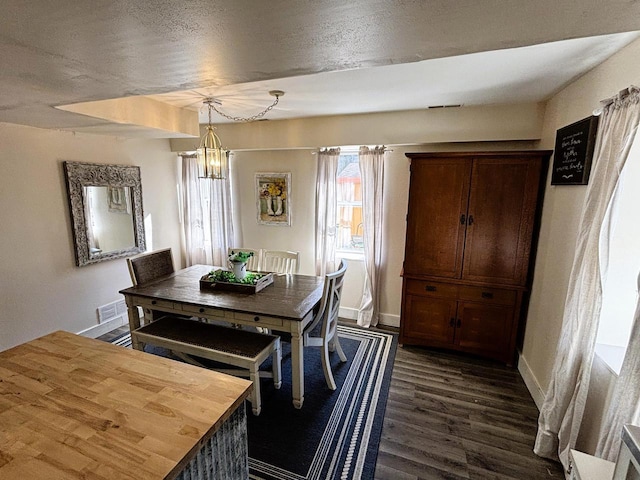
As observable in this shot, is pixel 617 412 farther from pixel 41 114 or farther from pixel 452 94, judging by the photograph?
pixel 41 114

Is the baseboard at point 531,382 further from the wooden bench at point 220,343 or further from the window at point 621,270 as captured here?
the wooden bench at point 220,343

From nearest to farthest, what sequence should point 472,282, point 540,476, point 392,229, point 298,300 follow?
point 540,476
point 298,300
point 472,282
point 392,229

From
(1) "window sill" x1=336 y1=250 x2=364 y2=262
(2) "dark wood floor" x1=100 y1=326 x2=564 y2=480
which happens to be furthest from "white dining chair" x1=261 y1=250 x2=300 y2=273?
(2) "dark wood floor" x1=100 y1=326 x2=564 y2=480

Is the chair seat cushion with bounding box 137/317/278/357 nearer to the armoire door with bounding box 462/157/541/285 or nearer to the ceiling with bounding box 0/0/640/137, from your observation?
the ceiling with bounding box 0/0/640/137

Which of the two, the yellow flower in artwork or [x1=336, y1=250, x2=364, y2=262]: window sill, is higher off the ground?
the yellow flower in artwork

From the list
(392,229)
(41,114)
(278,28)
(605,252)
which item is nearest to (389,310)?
(392,229)

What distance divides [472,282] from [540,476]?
143cm

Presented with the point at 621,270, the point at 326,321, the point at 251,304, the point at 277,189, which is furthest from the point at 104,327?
the point at 621,270

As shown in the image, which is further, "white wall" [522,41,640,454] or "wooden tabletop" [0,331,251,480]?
"white wall" [522,41,640,454]

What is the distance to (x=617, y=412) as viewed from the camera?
130 cm

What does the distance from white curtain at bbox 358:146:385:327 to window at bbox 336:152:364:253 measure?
0.19 metres

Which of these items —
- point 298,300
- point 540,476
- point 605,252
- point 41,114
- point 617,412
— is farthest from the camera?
point 298,300

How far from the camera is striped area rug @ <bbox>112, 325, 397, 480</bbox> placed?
5.77 feet

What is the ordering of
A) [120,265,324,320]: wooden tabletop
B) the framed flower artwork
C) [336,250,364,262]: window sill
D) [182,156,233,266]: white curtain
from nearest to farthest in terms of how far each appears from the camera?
[120,265,324,320]: wooden tabletop, [336,250,364,262]: window sill, the framed flower artwork, [182,156,233,266]: white curtain
